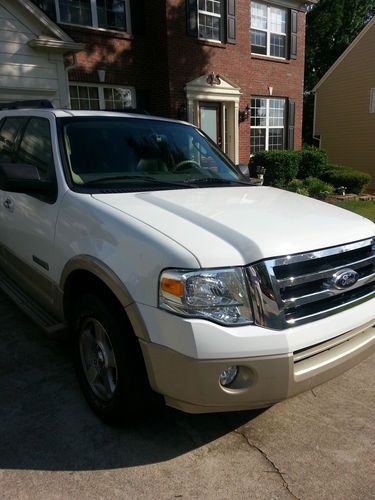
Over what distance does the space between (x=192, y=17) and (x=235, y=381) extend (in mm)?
12950

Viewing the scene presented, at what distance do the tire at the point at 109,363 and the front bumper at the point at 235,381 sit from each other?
0.49 ft

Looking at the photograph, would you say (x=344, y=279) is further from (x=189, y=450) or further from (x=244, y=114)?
(x=244, y=114)

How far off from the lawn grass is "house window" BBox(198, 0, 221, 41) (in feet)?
21.7

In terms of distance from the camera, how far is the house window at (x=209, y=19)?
13.4 m

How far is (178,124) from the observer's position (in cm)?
419

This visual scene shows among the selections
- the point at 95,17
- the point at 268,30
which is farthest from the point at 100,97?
the point at 268,30

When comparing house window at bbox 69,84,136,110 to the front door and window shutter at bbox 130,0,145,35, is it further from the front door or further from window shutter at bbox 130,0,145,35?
the front door

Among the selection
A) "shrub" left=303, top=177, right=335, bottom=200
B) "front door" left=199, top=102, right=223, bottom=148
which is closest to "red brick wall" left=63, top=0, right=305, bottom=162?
"front door" left=199, top=102, right=223, bottom=148

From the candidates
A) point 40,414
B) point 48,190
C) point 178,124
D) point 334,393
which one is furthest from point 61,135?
point 334,393

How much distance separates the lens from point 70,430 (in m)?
2.78

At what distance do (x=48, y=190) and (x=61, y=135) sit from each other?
458 mm

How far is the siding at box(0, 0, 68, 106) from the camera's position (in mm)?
9934

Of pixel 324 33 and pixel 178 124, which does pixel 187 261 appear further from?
pixel 324 33

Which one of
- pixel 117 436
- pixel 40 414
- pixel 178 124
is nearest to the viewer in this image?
pixel 117 436
